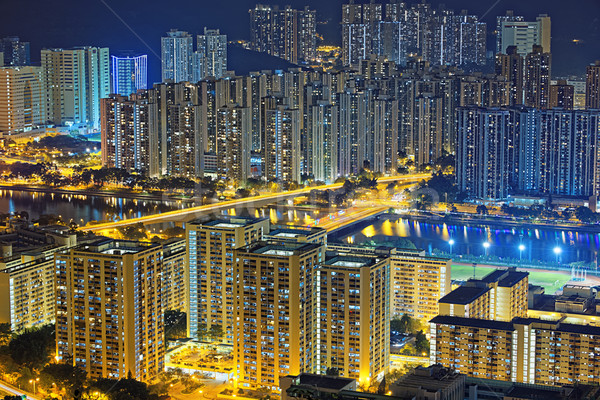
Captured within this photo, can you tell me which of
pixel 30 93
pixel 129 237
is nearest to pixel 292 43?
pixel 30 93

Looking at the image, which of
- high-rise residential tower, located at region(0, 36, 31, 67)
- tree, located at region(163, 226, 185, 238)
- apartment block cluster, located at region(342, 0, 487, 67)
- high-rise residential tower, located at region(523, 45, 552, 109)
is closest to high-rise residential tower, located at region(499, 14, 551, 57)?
high-rise residential tower, located at region(523, 45, 552, 109)

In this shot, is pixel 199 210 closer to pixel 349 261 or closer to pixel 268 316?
pixel 349 261

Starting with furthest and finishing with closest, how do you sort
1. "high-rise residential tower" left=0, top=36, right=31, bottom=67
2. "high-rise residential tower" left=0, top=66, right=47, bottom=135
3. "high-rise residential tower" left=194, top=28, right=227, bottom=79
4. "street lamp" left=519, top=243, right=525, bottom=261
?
1. "high-rise residential tower" left=194, top=28, right=227, bottom=79
2. "high-rise residential tower" left=0, top=36, right=31, bottom=67
3. "high-rise residential tower" left=0, top=66, right=47, bottom=135
4. "street lamp" left=519, top=243, right=525, bottom=261

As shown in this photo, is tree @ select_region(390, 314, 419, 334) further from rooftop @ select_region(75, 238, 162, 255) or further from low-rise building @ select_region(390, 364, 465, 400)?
low-rise building @ select_region(390, 364, 465, 400)

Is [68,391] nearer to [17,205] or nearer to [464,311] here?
[464,311]

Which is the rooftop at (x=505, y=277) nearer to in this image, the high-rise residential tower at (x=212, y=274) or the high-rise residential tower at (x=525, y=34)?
the high-rise residential tower at (x=212, y=274)
